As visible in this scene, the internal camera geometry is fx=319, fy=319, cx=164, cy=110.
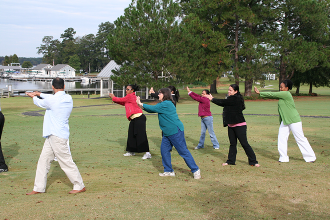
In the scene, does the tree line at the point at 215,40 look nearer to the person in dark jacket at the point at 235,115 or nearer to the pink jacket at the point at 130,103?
the pink jacket at the point at 130,103

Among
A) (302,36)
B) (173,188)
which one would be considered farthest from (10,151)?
(302,36)

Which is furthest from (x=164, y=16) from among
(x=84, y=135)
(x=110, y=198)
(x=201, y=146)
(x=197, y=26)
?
(x=110, y=198)

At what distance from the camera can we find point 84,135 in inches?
497

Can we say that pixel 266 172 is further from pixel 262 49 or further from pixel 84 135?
pixel 262 49

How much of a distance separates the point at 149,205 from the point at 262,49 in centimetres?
3529

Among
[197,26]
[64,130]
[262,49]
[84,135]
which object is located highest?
[197,26]

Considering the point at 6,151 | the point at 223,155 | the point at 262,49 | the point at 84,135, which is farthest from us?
the point at 262,49

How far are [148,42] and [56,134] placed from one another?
28.3 metres

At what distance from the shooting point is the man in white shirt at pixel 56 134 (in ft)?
17.9

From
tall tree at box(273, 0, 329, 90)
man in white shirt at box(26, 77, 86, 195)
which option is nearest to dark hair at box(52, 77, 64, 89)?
man in white shirt at box(26, 77, 86, 195)

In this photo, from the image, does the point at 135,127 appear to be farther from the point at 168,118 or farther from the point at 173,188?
the point at 173,188

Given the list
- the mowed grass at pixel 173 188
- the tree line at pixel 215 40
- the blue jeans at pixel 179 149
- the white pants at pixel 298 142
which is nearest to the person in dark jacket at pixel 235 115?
the mowed grass at pixel 173 188

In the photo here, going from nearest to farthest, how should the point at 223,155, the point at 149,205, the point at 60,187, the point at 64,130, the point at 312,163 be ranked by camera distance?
the point at 149,205 → the point at 64,130 → the point at 60,187 → the point at 312,163 → the point at 223,155

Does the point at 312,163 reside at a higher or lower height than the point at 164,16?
lower
